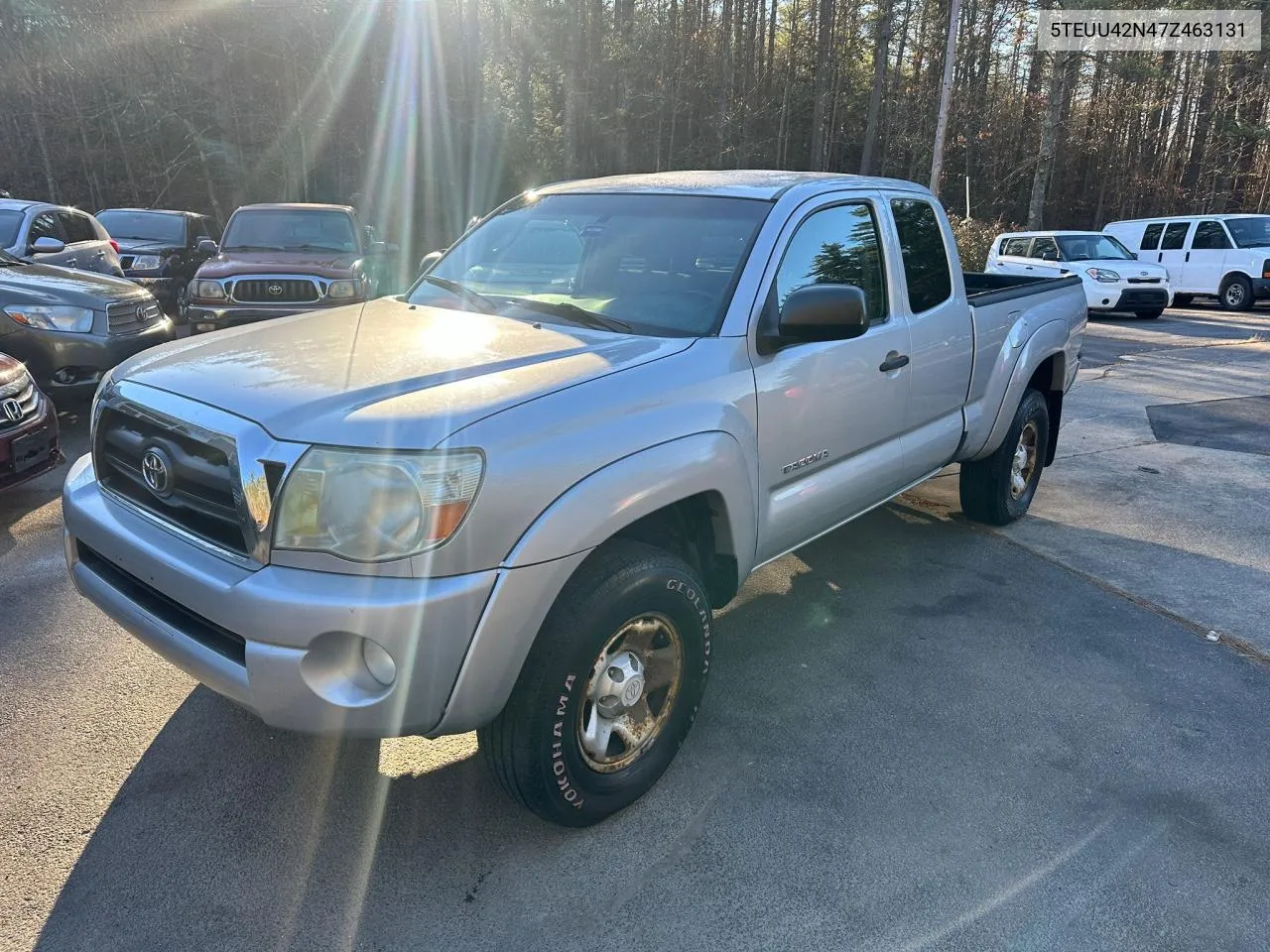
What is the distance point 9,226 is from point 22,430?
509cm

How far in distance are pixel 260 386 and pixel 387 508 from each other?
627 mm

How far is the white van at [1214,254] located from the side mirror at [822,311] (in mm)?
17690

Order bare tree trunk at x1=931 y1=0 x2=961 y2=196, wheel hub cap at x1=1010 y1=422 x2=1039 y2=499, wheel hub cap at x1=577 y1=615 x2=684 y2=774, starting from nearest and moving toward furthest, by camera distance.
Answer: wheel hub cap at x1=577 y1=615 x2=684 y2=774
wheel hub cap at x1=1010 y1=422 x2=1039 y2=499
bare tree trunk at x1=931 y1=0 x2=961 y2=196

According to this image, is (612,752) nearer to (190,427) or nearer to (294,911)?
(294,911)

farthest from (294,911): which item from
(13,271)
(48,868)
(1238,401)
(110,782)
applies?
(1238,401)

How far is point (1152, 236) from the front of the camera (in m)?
19.1

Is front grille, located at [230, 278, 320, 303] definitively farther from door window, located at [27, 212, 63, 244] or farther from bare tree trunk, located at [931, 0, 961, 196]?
bare tree trunk, located at [931, 0, 961, 196]

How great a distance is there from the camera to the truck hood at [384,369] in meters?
2.22

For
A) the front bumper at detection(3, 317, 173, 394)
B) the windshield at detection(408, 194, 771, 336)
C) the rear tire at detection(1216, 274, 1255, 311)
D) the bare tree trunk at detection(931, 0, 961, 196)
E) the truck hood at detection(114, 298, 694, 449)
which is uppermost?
the bare tree trunk at detection(931, 0, 961, 196)

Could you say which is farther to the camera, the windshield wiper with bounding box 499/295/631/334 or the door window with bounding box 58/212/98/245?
the door window with bounding box 58/212/98/245

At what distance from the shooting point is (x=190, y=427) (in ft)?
7.82

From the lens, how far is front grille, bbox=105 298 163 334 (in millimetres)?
6941

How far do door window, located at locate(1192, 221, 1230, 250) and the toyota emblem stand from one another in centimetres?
2095

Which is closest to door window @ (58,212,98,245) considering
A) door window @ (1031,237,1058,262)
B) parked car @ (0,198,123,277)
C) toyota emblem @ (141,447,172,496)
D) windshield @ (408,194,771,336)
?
parked car @ (0,198,123,277)
